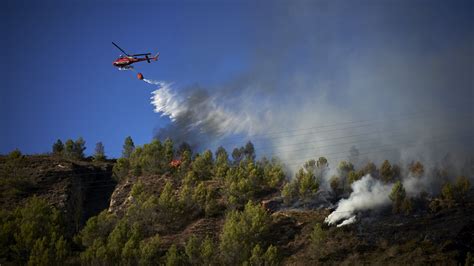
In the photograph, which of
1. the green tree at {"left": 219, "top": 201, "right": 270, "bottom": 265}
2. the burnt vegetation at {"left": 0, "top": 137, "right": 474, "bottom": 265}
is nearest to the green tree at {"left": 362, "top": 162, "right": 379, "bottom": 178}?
the burnt vegetation at {"left": 0, "top": 137, "right": 474, "bottom": 265}

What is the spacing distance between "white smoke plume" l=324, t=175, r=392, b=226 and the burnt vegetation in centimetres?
189

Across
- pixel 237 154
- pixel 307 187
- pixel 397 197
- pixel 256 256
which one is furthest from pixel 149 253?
pixel 237 154

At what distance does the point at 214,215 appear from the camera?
330 feet

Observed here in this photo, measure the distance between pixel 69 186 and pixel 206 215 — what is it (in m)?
32.0

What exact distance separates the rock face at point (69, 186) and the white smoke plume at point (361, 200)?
51.2m

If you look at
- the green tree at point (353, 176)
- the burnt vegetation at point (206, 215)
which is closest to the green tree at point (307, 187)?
the burnt vegetation at point (206, 215)

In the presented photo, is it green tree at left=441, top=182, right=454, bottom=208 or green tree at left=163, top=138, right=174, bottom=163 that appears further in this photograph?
green tree at left=163, top=138, right=174, bottom=163

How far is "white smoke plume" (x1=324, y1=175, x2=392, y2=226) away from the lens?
95312mm

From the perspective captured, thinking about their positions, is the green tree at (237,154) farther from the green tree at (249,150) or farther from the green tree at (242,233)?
the green tree at (242,233)

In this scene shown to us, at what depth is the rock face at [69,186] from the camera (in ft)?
332

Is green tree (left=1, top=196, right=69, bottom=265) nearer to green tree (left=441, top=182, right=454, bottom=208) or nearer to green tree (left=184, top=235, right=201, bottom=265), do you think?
green tree (left=184, top=235, right=201, bottom=265)

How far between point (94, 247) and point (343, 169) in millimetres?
74357

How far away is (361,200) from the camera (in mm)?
105188

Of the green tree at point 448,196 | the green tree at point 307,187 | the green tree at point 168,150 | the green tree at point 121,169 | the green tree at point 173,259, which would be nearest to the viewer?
the green tree at point 173,259
